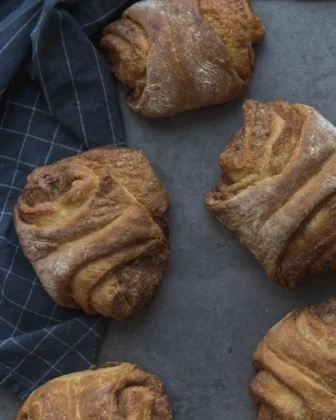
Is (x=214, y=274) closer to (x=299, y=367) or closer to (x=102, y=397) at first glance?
(x=299, y=367)

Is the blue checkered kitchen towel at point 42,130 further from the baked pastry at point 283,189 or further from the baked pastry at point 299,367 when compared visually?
the baked pastry at point 299,367

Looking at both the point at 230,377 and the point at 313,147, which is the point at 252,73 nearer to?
the point at 313,147

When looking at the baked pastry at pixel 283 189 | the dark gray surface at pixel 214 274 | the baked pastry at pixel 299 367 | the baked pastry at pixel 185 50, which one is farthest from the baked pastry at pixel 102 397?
the baked pastry at pixel 185 50

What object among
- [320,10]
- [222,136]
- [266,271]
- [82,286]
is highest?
[320,10]

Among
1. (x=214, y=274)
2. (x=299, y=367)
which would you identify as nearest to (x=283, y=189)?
(x=214, y=274)

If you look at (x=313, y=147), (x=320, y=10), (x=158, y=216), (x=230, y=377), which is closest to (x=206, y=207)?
(x=158, y=216)

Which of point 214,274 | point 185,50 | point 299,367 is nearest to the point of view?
point 299,367
